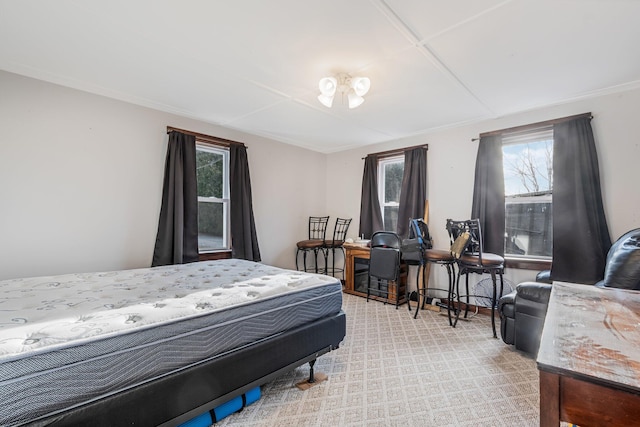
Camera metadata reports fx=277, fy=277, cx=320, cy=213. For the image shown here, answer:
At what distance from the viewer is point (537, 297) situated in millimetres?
2254

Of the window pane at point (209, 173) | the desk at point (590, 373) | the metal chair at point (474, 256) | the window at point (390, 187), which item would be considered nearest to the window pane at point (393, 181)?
the window at point (390, 187)

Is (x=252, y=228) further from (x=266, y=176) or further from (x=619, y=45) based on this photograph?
(x=619, y=45)

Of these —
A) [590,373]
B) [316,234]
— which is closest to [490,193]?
[316,234]

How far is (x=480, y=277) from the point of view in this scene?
3555 millimetres

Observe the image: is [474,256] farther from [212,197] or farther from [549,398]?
[212,197]

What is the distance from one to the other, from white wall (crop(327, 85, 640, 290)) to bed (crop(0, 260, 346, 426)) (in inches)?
97.4

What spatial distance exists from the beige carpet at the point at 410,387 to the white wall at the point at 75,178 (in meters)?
2.30

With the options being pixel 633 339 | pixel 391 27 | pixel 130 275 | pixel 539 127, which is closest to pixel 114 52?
pixel 130 275

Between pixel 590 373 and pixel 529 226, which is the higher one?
pixel 529 226

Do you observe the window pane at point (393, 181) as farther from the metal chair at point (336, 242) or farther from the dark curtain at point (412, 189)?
the metal chair at point (336, 242)

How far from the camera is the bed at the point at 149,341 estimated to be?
1.05m

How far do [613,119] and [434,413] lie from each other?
3229 millimetres

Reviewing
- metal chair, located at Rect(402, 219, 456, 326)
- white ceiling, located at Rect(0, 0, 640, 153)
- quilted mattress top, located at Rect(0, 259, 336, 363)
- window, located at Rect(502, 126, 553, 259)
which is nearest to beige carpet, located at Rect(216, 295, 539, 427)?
metal chair, located at Rect(402, 219, 456, 326)

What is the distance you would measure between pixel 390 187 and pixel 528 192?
1.87 metres
